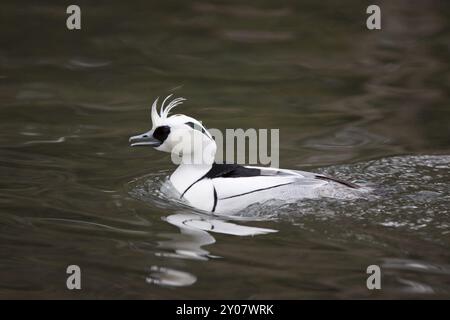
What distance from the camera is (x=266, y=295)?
19.0 feet

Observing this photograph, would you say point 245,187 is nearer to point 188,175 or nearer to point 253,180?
point 253,180

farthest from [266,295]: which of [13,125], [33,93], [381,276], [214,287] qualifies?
[33,93]

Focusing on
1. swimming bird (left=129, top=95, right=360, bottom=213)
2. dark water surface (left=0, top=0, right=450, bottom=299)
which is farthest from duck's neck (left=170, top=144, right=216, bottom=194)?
dark water surface (left=0, top=0, right=450, bottom=299)

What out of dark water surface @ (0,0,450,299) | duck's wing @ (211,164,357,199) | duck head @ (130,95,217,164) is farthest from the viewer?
duck head @ (130,95,217,164)

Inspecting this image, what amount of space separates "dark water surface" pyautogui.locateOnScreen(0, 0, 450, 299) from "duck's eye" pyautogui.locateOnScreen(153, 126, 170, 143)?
585mm

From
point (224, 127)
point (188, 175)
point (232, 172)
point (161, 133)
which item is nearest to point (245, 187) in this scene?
point (232, 172)

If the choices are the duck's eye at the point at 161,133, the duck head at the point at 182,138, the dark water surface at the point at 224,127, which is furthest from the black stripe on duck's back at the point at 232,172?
the duck's eye at the point at 161,133

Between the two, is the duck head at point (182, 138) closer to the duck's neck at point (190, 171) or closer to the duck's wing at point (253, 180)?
the duck's neck at point (190, 171)

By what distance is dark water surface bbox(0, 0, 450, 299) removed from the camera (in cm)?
616

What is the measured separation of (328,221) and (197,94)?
430cm

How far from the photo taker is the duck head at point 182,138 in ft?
24.3

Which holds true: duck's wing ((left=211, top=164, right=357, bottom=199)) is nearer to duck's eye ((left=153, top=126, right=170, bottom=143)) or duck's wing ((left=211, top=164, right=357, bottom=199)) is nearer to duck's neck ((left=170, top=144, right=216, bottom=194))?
duck's neck ((left=170, top=144, right=216, bottom=194))

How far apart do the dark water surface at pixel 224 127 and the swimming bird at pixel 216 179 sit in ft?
0.46
